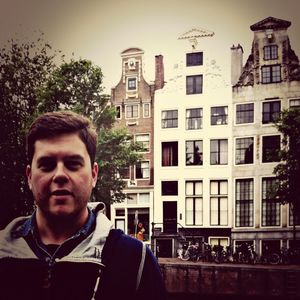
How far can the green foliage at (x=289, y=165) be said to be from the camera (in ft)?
7.20

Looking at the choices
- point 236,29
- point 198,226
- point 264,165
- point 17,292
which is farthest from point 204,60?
point 17,292

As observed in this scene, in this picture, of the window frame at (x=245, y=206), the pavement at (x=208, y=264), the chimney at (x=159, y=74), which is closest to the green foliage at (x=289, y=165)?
the window frame at (x=245, y=206)

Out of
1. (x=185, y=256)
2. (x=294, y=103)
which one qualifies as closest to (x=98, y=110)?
(x=185, y=256)

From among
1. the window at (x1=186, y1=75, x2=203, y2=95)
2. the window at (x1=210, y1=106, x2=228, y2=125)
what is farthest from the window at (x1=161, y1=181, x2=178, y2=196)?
the window at (x1=186, y1=75, x2=203, y2=95)

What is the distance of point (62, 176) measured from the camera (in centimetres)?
187

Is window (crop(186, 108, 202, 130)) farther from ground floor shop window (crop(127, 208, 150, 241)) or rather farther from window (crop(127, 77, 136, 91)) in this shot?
ground floor shop window (crop(127, 208, 150, 241))

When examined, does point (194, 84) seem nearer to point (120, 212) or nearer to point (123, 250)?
point (120, 212)

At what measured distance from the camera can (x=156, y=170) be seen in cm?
241

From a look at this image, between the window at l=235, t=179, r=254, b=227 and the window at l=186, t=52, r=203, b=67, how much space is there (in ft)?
2.05

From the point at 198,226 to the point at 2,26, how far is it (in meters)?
1.60

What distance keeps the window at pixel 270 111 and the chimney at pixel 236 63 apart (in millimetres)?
191

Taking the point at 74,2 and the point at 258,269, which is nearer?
the point at 258,269

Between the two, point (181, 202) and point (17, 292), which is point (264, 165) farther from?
point (17, 292)

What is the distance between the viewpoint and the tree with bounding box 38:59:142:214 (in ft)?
7.64
